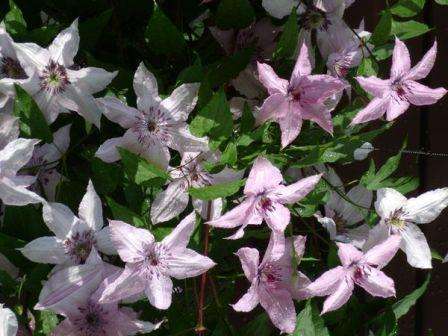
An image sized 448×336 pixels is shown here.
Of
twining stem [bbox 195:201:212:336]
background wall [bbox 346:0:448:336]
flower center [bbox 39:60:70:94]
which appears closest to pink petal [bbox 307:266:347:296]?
twining stem [bbox 195:201:212:336]

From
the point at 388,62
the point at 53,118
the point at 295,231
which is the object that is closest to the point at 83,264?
the point at 53,118

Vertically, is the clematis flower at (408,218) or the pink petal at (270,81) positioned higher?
the pink petal at (270,81)

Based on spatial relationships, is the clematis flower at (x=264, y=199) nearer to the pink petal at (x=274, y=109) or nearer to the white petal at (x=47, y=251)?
the pink petal at (x=274, y=109)

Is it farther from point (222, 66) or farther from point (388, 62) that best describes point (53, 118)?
point (388, 62)

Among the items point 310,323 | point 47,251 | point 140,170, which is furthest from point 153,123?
point 310,323

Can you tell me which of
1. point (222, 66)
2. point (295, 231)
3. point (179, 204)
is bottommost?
point (295, 231)

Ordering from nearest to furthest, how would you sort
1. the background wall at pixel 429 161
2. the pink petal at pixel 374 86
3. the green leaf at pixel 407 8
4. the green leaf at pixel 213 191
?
1. the green leaf at pixel 213 191
2. the pink petal at pixel 374 86
3. the green leaf at pixel 407 8
4. the background wall at pixel 429 161

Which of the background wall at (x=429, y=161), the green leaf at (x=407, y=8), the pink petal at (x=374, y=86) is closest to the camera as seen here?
the pink petal at (x=374, y=86)

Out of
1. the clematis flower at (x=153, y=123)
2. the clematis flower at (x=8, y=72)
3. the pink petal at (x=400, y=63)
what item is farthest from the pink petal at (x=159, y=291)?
the pink petal at (x=400, y=63)
